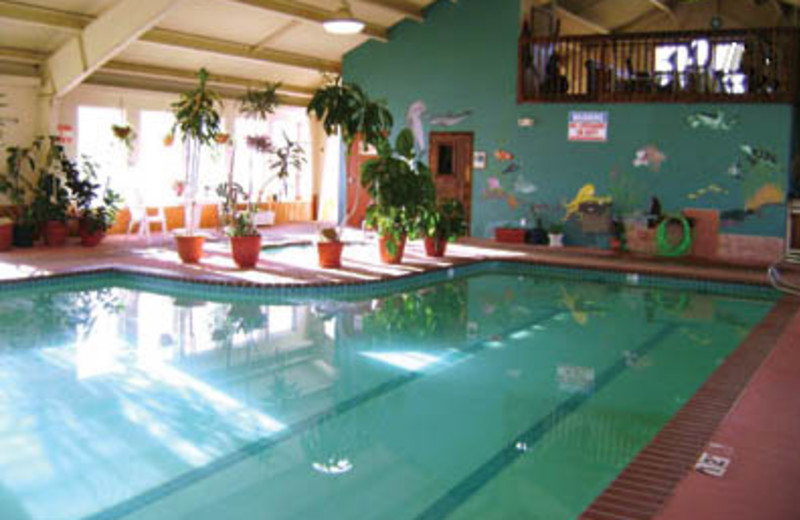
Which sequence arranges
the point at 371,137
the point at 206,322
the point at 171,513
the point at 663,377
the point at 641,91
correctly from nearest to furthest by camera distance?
the point at 171,513 → the point at 663,377 → the point at 206,322 → the point at 371,137 → the point at 641,91

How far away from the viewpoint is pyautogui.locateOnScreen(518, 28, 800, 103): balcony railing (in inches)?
449

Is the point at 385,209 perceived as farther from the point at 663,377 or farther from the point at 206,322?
the point at 663,377

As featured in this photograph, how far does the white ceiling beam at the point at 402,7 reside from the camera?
43.1 ft

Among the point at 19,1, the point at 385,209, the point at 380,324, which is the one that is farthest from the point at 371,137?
the point at 19,1

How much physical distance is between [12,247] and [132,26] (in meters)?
3.48

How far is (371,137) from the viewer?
9.85 metres

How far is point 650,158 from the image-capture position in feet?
41.5

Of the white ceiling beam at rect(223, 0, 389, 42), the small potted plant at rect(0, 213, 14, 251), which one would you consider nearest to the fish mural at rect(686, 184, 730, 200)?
the white ceiling beam at rect(223, 0, 389, 42)

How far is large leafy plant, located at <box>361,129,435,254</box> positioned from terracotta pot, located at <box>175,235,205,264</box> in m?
2.19

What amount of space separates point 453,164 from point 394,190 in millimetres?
4697

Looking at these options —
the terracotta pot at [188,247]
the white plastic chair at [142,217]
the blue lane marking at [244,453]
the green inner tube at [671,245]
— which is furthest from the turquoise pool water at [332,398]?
the white plastic chair at [142,217]

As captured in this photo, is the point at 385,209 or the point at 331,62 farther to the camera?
the point at 331,62

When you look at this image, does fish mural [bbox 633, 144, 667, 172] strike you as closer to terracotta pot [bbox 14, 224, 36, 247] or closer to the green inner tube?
the green inner tube

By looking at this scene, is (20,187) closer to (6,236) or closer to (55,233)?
(55,233)
